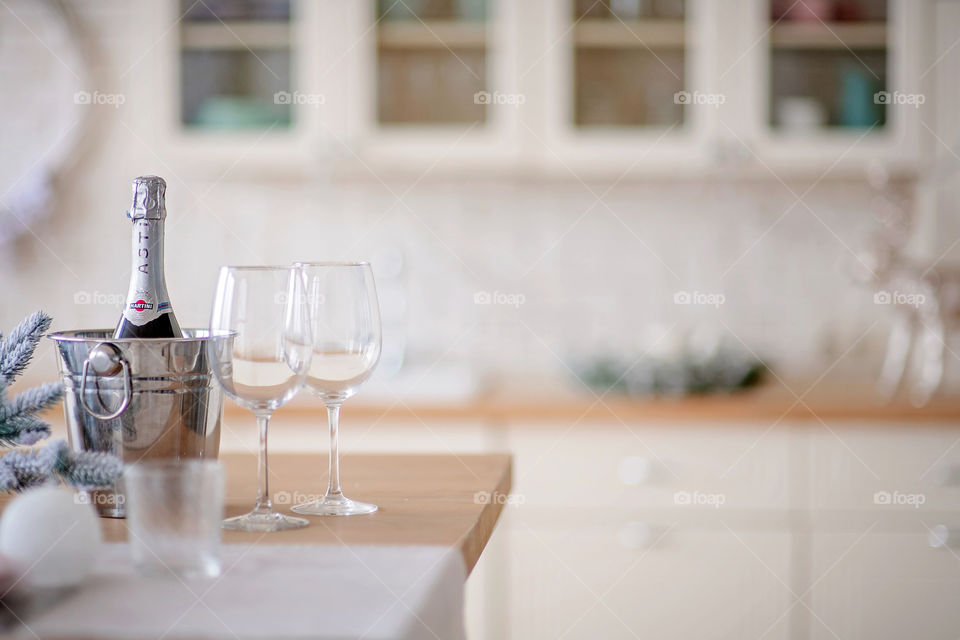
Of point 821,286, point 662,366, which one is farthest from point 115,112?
point 821,286

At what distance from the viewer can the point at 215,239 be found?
252 cm

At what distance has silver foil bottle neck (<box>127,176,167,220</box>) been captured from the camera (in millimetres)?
785

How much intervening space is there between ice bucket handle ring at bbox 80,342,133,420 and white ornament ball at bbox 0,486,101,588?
0.54 ft

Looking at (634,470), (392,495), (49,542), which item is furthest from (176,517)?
(634,470)

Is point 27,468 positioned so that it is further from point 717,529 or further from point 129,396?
point 717,529

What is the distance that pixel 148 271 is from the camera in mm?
833

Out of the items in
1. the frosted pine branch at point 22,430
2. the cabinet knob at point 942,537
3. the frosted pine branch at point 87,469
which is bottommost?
the cabinet knob at point 942,537

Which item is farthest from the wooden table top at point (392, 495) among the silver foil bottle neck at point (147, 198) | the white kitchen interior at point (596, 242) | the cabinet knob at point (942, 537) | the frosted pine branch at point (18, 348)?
the cabinet knob at point (942, 537)

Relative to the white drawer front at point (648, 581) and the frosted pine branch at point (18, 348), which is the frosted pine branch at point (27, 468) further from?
the white drawer front at point (648, 581)

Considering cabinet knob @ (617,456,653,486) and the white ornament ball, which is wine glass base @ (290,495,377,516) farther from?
cabinet knob @ (617,456,653,486)

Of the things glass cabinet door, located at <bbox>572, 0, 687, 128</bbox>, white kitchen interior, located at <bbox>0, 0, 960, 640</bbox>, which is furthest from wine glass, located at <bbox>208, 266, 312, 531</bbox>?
glass cabinet door, located at <bbox>572, 0, 687, 128</bbox>

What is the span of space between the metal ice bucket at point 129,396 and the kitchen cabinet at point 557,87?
1492mm

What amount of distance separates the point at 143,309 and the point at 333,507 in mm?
244

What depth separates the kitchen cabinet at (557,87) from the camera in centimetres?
217
